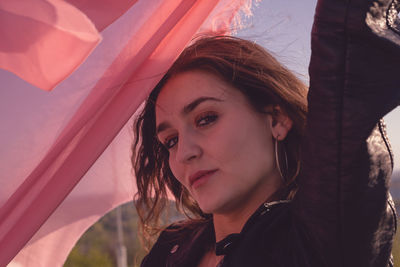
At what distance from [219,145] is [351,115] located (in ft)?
1.24

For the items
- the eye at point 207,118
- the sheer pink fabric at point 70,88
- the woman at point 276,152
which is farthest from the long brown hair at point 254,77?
the sheer pink fabric at point 70,88

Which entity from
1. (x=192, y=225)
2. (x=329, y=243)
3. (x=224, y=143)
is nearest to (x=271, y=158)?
(x=224, y=143)

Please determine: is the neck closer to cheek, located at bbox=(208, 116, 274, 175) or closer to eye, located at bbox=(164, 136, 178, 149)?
cheek, located at bbox=(208, 116, 274, 175)

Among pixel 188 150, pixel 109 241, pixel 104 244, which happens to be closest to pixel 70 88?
pixel 188 150

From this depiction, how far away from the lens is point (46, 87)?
0.98 meters

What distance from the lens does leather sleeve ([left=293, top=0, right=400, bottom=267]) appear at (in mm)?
868

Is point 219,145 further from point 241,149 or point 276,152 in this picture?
point 276,152

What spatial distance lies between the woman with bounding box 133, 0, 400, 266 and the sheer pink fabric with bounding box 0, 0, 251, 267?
21 cm

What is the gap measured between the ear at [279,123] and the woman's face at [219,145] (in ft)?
0.04

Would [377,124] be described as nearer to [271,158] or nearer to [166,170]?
[271,158]

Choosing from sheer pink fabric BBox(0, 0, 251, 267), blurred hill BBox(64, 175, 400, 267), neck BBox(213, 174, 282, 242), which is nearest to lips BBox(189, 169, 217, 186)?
neck BBox(213, 174, 282, 242)

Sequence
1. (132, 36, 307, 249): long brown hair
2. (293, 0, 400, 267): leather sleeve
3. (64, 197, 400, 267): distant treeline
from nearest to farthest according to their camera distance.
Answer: (293, 0, 400, 267): leather sleeve → (132, 36, 307, 249): long brown hair → (64, 197, 400, 267): distant treeline

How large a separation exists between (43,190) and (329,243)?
597 millimetres

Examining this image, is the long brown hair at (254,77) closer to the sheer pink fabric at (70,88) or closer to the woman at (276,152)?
the woman at (276,152)
